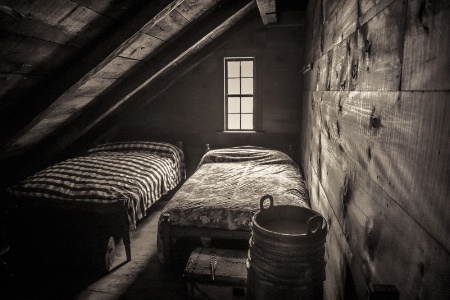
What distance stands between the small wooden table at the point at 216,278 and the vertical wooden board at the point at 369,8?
6.07 feet

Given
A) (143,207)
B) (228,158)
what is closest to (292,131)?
(228,158)

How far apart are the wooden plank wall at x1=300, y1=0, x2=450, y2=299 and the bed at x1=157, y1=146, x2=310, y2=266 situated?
117cm

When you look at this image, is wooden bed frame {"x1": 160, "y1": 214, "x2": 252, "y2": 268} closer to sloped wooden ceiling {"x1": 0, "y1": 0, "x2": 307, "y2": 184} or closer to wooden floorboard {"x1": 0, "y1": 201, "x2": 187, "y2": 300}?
wooden floorboard {"x1": 0, "y1": 201, "x2": 187, "y2": 300}

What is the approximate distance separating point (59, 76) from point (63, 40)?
1.53 feet

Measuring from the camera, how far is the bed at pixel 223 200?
113 inches

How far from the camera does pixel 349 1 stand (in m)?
1.64

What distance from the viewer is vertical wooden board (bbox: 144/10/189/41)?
2.74 m

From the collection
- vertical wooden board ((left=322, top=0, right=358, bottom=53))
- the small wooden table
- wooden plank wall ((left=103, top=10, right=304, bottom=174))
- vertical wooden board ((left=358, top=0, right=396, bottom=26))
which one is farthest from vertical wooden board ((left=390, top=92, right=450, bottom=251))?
wooden plank wall ((left=103, top=10, right=304, bottom=174))

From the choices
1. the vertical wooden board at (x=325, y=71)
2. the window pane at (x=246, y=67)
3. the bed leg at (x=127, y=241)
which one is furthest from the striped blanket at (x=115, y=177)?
the window pane at (x=246, y=67)

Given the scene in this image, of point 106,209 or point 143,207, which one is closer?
point 106,209

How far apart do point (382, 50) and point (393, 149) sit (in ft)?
1.32

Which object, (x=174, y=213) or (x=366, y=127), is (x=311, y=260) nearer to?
(x=366, y=127)

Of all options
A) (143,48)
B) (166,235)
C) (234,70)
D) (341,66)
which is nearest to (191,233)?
(166,235)

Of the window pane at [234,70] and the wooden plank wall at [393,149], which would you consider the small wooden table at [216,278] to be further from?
the window pane at [234,70]
